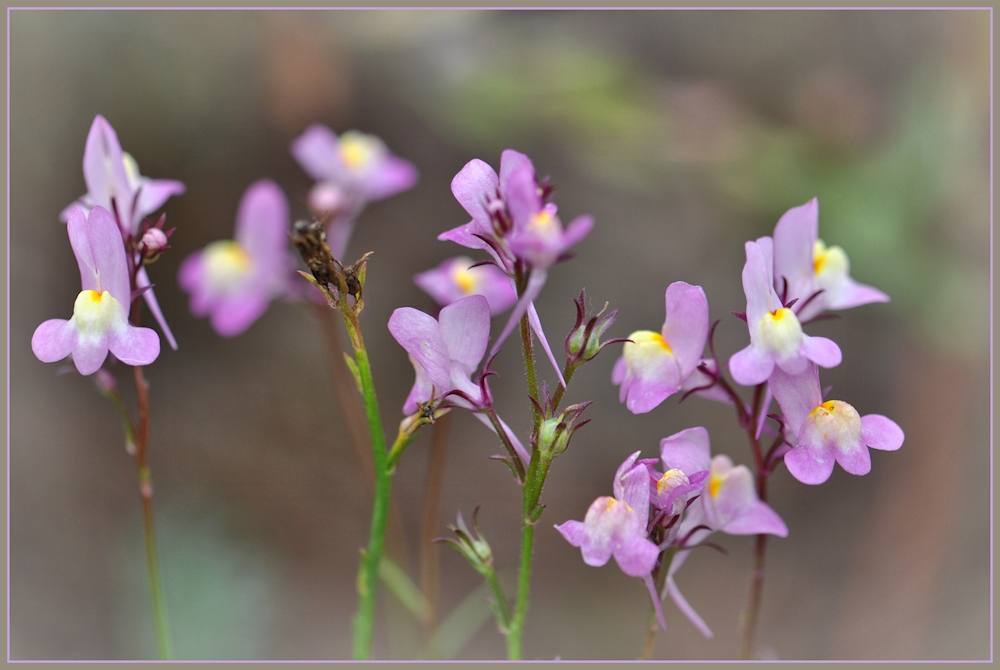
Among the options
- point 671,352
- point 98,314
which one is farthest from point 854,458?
point 98,314

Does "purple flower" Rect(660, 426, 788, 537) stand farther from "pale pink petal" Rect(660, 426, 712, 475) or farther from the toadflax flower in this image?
the toadflax flower

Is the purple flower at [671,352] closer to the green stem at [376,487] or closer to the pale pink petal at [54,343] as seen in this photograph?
the green stem at [376,487]

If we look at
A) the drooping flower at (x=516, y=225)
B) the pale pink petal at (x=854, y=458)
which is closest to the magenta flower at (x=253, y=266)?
the drooping flower at (x=516, y=225)

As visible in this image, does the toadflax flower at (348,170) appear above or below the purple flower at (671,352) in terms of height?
above

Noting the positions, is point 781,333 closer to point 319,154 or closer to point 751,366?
point 751,366

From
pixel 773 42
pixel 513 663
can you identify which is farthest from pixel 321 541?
pixel 773 42
